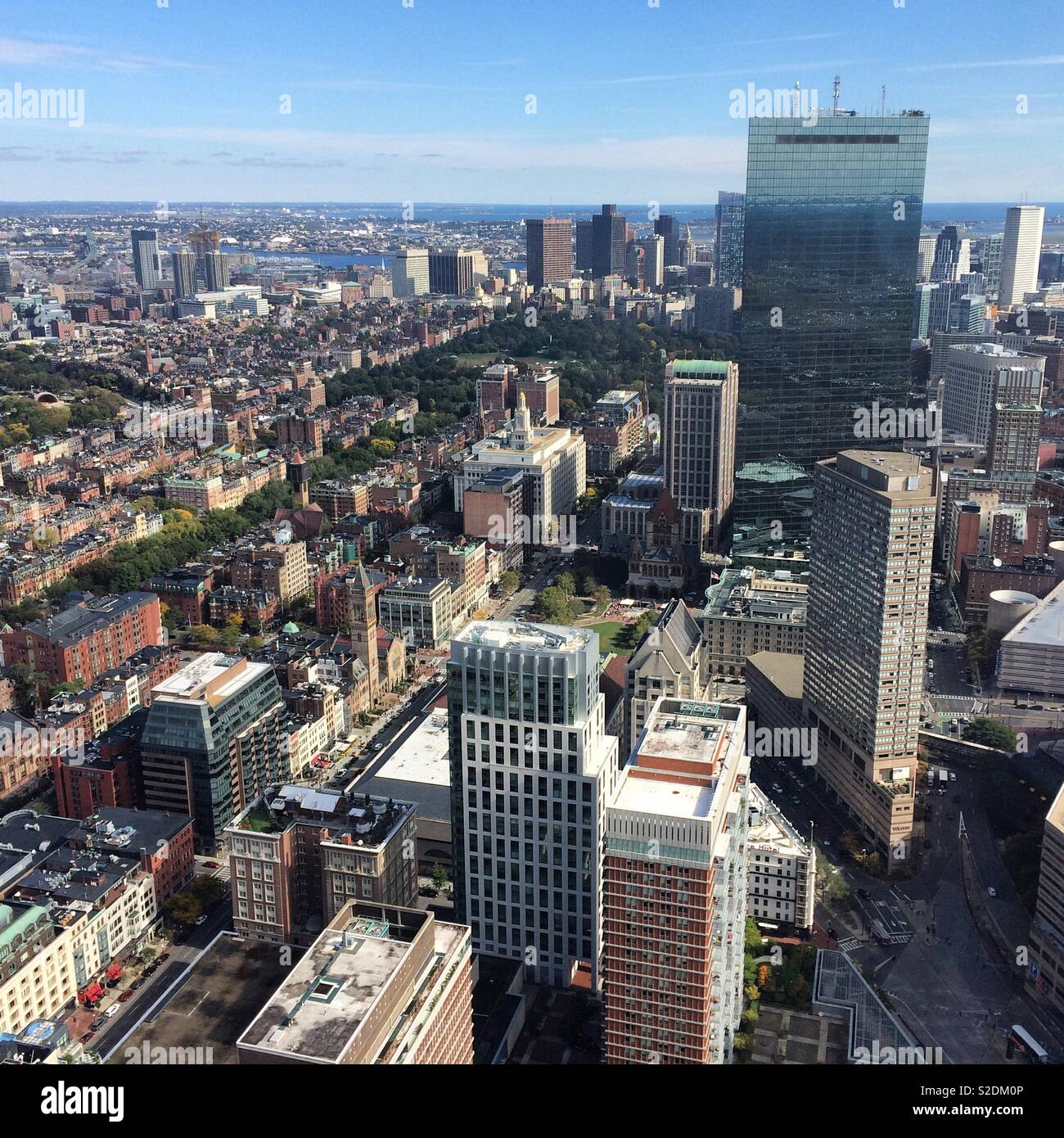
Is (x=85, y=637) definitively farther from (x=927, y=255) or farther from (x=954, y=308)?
(x=927, y=255)

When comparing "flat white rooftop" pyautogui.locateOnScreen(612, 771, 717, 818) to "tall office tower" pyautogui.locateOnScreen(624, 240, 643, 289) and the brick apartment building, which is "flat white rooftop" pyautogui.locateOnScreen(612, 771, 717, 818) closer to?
the brick apartment building

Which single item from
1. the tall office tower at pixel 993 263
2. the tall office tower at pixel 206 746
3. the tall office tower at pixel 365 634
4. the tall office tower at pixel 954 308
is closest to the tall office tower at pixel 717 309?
the tall office tower at pixel 954 308

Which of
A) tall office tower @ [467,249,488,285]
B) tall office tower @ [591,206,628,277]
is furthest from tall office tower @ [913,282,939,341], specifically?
tall office tower @ [467,249,488,285]

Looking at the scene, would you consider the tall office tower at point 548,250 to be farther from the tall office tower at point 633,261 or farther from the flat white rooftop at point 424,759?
the flat white rooftop at point 424,759

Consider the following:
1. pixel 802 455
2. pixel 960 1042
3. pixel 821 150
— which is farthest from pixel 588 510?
pixel 960 1042

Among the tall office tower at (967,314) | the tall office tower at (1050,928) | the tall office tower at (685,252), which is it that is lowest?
the tall office tower at (1050,928)

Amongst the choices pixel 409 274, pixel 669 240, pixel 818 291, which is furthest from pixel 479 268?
pixel 818 291
